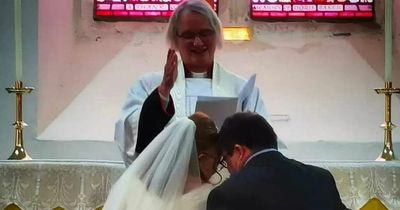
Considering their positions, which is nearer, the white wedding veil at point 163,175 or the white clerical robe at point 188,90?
the white wedding veil at point 163,175

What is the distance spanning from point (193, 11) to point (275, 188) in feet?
3.06

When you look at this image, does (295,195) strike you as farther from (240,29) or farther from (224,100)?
(240,29)

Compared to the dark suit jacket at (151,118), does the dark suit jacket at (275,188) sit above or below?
below

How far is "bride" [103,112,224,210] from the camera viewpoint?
2.32m

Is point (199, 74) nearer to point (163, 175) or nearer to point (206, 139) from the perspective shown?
point (206, 139)

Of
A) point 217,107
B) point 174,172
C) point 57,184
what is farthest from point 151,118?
point 57,184

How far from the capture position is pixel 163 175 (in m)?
2.37

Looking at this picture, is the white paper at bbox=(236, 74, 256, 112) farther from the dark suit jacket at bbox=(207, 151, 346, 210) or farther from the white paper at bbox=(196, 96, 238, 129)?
the dark suit jacket at bbox=(207, 151, 346, 210)

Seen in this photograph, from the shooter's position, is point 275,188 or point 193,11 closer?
point 275,188

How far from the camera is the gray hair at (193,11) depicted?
292 centimetres

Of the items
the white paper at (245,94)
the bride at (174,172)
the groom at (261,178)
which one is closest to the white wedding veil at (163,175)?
the bride at (174,172)

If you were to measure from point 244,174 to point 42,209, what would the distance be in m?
1.11

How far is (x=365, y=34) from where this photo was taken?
14.8 feet

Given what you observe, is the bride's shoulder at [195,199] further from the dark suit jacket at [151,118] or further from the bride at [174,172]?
the dark suit jacket at [151,118]
